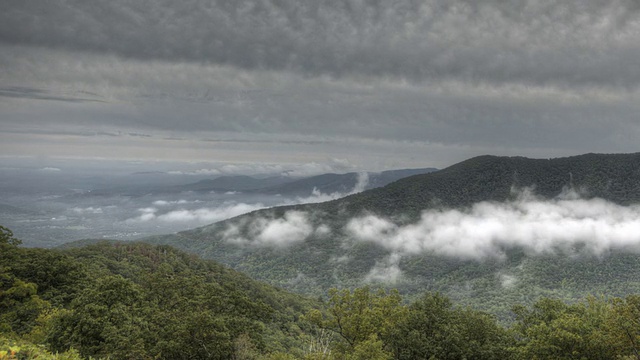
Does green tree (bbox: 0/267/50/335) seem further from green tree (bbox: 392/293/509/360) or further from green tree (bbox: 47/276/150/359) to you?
green tree (bbox: 392/293/509/360)

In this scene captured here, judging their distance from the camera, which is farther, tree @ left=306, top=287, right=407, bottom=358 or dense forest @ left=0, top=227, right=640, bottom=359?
tree @ left=306, top=287, right=407, bottom=358

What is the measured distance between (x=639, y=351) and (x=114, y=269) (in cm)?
10847

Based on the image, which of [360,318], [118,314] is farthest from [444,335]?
[118,314]

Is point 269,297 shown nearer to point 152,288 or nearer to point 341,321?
point 152,288

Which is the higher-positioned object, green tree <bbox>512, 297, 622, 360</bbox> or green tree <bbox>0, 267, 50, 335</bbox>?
green tree <bbox>0, 267, 50, 335</bbox>

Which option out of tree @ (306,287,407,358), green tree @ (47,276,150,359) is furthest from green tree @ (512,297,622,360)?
green tree @ (47,276,150,359)

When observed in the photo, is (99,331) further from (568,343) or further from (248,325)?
(568,343)

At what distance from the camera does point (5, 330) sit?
32312mm

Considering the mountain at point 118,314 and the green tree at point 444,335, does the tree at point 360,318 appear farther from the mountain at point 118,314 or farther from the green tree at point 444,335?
the mountain at point 118,314

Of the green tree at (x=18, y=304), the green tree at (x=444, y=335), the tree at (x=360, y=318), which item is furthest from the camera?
the green tree at (x=18, y=304)

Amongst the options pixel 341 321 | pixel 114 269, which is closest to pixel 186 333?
pixel 341 321

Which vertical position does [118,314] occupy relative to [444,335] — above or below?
above

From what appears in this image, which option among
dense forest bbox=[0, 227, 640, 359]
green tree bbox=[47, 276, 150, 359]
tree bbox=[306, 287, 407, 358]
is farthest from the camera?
tree bbox=[306, 287, 407, 358]

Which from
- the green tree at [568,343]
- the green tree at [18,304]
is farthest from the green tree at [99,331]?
the green tree at [568,343]
